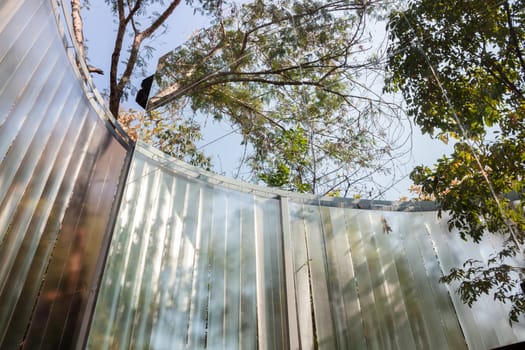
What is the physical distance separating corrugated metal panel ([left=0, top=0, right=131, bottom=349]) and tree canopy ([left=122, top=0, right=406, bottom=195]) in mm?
737

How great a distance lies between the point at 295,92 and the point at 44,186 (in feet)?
8.09

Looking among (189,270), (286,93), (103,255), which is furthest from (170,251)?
→ (286,93)

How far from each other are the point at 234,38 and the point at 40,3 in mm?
2576

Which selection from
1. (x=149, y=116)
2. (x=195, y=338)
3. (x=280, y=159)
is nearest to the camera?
(x=195, y=338)

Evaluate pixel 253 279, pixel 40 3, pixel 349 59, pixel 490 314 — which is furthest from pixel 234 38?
pixel 490 314

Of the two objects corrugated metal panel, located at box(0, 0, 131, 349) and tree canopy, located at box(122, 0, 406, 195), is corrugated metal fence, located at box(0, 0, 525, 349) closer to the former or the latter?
corrugated metal panel, located at box(0, 0, 131, 349)

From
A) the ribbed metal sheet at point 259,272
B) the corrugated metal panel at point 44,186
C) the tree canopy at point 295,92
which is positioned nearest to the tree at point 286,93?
the tree canopy at point 295,92

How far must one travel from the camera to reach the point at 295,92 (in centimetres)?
339

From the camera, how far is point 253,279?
7.23 feet

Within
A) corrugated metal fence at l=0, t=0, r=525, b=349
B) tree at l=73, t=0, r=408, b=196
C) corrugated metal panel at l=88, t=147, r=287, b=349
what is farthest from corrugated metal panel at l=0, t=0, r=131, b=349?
tree at l=73, t=0, r=408, b=196

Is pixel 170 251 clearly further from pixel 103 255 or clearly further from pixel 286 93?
pixel 286 93

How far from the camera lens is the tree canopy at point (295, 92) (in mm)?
2854

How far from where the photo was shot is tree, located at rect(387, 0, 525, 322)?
1712 mm

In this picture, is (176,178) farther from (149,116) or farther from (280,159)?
(280,159)
